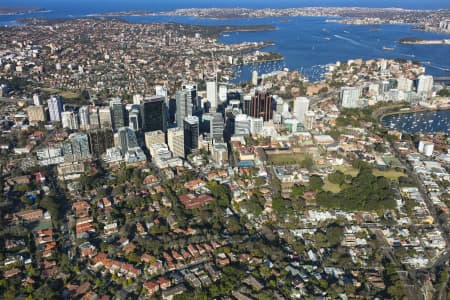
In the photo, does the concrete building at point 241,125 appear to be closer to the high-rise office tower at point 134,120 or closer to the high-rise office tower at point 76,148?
the high-rise office tower at point 134,120

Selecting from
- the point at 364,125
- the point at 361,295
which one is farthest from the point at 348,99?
the point at 361,295

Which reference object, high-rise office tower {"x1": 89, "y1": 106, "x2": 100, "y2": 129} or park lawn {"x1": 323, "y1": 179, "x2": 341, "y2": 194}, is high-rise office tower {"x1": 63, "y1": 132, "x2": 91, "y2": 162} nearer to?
high-rise office tower {"x1": 89, "y1": 106, "x2": 100, "y2": 129}

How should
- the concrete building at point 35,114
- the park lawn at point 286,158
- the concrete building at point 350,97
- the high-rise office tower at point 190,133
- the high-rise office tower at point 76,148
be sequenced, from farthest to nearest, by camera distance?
the concrete building at point 350,97, the concrete building at point 35,114, the high-rise office tower at point 190,133, the park lawn at point 286,158, the high-rise office tower at point 76,148

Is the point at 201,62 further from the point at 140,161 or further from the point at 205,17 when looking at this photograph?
the point at 205,17

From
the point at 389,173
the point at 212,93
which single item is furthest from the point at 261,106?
the point at 389,173

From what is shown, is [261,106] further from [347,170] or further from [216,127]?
[347,170]

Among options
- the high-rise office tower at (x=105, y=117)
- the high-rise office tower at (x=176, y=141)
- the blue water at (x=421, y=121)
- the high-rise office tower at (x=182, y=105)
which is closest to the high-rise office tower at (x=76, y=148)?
the high-rise office tower at (x=105, y=117)

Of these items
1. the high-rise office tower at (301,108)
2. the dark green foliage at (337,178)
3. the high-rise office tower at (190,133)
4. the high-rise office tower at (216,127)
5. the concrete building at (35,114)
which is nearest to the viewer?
the dark green foliage at (337,178)
